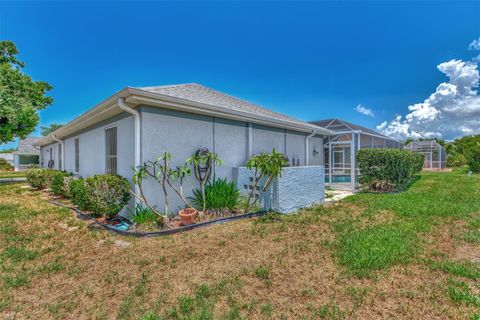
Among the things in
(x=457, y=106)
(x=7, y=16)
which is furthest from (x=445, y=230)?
(x=457, y=106)

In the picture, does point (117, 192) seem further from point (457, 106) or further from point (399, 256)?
point (457, 106)

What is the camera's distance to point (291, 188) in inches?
293

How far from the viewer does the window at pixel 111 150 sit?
298 inches

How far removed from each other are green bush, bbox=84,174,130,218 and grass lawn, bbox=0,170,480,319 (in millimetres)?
620

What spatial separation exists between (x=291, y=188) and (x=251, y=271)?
4262 millimetres

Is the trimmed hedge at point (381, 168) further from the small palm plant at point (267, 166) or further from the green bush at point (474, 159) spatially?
the green bush at point (474, 159)

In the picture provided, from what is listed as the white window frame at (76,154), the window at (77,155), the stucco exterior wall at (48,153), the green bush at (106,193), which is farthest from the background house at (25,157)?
the green bush at (106,193)

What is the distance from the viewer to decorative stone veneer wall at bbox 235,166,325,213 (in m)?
7.09

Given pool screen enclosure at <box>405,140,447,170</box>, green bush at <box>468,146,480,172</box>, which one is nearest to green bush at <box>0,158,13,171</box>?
pool screen enclosure at <box>405,140,447,170</box>

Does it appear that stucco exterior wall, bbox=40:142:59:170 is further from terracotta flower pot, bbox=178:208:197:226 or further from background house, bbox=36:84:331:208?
terracotta flower pot, bbox=178:208:197:226

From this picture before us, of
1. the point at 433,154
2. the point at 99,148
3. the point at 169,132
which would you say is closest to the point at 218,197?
the point at 169,132

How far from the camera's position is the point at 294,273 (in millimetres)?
3469

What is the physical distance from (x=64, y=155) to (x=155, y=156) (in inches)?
450

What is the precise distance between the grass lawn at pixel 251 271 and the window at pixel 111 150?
222 centimetres
